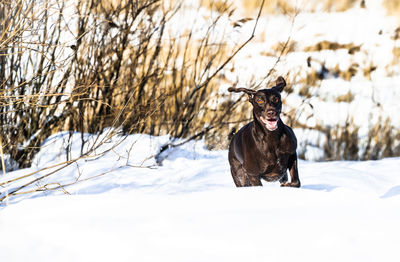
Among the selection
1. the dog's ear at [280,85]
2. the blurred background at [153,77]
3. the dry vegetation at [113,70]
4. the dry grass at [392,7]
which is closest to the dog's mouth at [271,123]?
the dog's ear at [280,85]

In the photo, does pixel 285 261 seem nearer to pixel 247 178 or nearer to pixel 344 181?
pixel 247 178

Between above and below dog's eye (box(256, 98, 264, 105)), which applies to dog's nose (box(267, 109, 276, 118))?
below

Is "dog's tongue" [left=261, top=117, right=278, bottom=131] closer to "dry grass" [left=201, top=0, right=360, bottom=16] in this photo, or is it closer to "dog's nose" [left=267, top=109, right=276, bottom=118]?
"dog's nose" [left=267, top=109, right=276, bottom=118]

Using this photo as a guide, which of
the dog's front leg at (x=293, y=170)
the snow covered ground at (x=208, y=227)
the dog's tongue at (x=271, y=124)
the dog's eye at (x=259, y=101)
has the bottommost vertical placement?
the snow covered ground at (x=208, y=227)

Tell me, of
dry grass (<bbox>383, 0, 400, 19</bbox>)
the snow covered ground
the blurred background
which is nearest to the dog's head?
the snow covered ground

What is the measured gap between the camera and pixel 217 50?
4.24 meters

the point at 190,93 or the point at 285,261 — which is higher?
the point at 190,93

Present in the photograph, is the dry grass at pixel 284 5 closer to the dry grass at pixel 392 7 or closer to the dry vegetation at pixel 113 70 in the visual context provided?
the dry vegetation at pixel 113 70

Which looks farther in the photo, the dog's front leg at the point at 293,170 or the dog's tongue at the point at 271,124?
the dog's front leg at the point at 293,170

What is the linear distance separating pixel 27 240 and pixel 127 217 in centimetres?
31

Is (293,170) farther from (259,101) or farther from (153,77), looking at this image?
(153,77)

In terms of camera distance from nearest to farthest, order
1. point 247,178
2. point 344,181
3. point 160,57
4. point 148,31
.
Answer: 1. point 247,178
2. point 344,181
3. point 148,31
4. point 160,57

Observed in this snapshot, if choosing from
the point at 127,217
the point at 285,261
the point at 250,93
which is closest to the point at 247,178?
the point at 250,93

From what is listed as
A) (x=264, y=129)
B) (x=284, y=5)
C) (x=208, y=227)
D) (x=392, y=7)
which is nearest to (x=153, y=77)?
(x=284, y=5)
